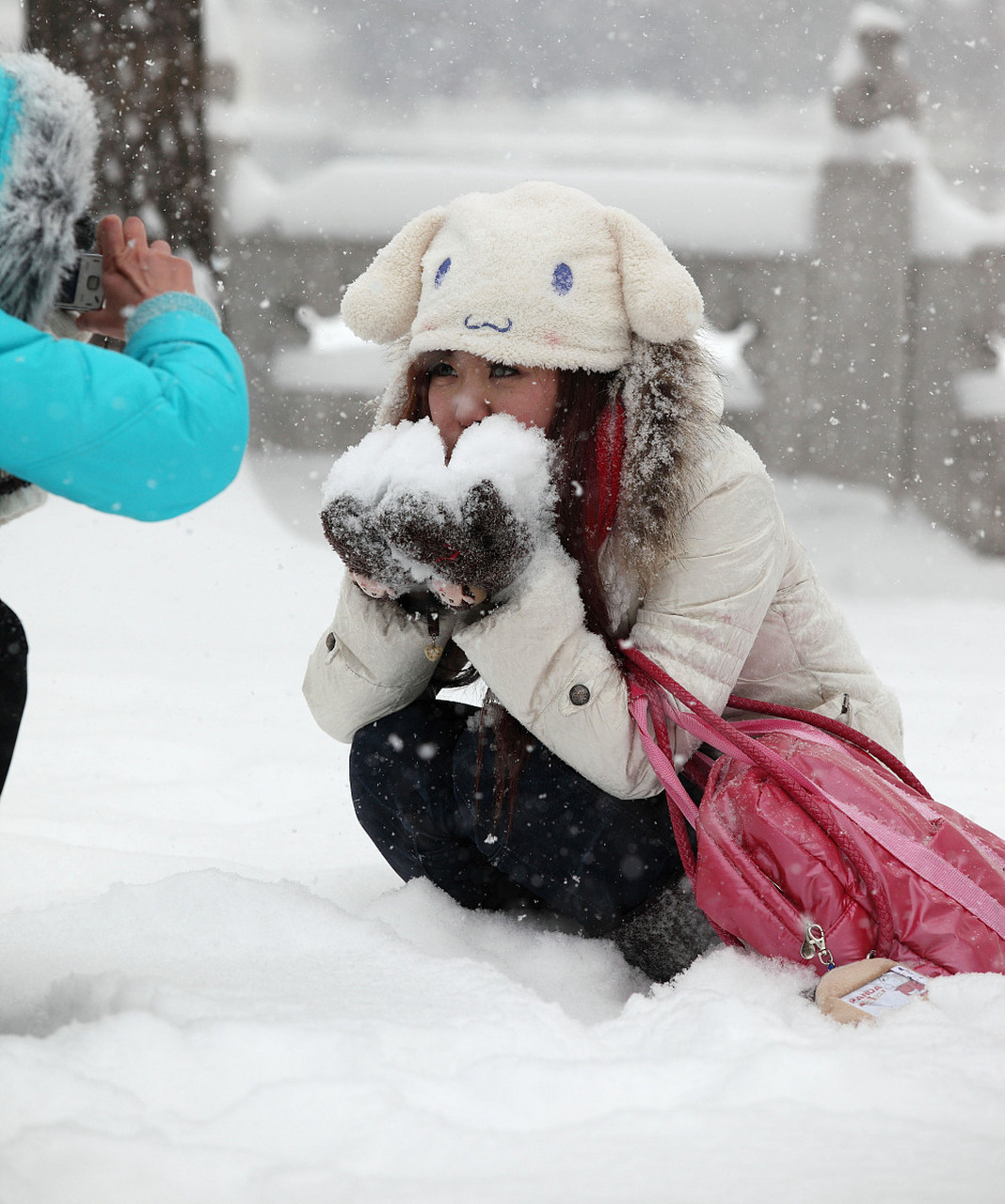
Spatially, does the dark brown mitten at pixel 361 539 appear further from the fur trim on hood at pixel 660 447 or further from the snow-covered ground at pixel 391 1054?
the snow-covered ground at pixel 391 1054

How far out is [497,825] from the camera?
159cm

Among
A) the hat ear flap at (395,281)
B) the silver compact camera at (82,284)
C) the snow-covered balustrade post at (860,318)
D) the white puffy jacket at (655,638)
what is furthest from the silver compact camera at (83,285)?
→ the snow-covered balustrade post at (860,318)

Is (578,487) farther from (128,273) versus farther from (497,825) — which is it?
(128,273)

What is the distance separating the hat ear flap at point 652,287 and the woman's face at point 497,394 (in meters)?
0.16

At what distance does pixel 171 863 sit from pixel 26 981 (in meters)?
0.86

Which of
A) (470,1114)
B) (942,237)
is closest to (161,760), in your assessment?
(470,1114)

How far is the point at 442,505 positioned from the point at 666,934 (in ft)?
2.42

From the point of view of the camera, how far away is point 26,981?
125 centimetres

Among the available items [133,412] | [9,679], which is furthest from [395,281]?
[9,679]

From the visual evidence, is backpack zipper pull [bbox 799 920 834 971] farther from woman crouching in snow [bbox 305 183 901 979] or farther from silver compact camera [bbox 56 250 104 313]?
silver compact camera [bbox 56 250 104 313]

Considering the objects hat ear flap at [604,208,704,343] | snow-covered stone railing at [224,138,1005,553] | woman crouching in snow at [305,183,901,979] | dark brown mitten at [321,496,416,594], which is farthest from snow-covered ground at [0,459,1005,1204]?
snow-covered stone railing at [224,138,1005,553]

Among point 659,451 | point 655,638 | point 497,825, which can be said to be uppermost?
point 659,451

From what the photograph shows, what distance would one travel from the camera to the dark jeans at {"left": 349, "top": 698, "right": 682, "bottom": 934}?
1561 mm

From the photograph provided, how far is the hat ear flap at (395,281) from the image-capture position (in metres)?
1.61
